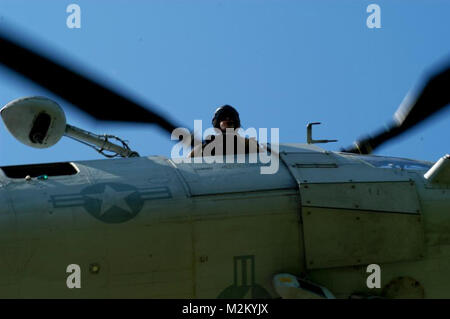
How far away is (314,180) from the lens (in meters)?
7.28

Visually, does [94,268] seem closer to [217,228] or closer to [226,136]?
[217,228]

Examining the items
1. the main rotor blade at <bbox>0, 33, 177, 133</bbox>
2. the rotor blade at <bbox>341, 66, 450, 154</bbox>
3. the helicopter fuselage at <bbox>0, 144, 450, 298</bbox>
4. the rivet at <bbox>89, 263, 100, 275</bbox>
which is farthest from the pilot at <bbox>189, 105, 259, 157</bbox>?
the rivet at <bbox>89, 263, 100, 275</bbox>

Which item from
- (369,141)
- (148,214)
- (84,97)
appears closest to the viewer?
(148,214)

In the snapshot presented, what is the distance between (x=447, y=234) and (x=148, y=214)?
127 inches

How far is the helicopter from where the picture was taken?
255 inches

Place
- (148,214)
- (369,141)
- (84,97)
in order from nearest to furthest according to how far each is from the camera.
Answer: (148,214) < (84,97) < (369,141)

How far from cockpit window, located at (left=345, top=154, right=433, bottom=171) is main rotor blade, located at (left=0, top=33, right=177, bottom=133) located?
8.28 feet

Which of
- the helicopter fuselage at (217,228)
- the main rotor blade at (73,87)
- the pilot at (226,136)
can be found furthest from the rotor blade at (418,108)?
the main rotor blade at (73,87)

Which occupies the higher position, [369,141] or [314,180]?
[369,141]

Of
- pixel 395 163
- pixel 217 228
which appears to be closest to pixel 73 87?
pixel 217 228

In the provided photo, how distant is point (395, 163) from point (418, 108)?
2.21ft

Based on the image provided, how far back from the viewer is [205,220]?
22.4 ft
